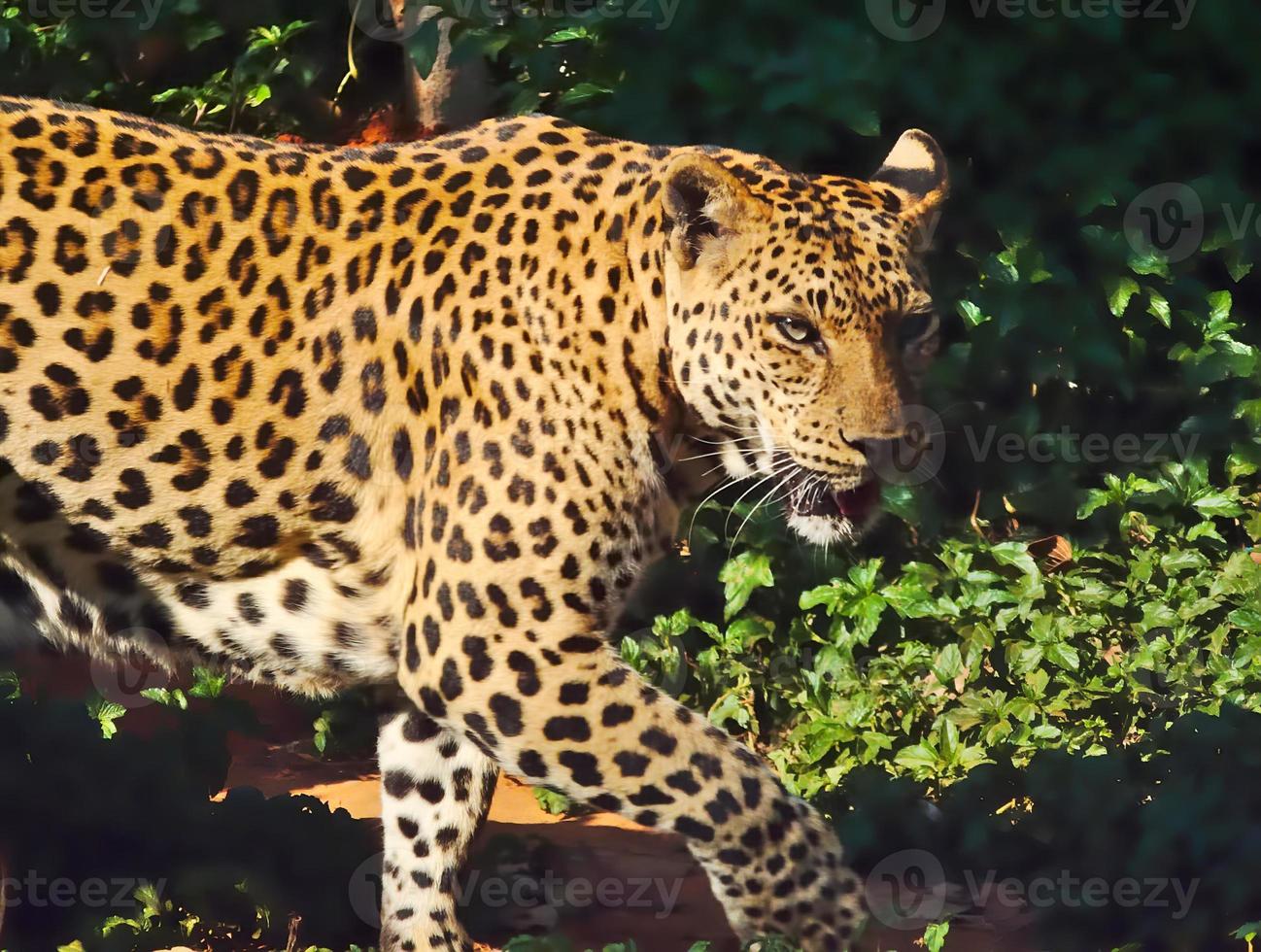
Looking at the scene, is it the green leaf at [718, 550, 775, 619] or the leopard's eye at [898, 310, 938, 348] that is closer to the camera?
the leopard's eye at [898, 310, 938, 348]

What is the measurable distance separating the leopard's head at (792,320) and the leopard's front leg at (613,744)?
73 cm

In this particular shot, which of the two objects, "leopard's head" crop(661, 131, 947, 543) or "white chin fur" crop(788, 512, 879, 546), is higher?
"leopard's head" crop(661, 131, 947, 543)

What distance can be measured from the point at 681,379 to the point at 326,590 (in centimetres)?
115

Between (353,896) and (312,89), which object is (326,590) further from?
(312,89)

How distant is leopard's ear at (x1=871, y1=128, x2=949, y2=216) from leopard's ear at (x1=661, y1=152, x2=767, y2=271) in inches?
25.0

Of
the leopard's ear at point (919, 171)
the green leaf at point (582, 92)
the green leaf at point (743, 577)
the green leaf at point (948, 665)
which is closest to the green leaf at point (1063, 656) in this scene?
the green leaf at point (948, 665)

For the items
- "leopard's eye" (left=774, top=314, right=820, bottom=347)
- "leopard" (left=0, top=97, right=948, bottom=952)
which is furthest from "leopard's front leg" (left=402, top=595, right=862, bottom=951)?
"leopard's eye" (left=774, top=314, right=820, bottom=347)

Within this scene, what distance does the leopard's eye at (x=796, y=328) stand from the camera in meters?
4.77

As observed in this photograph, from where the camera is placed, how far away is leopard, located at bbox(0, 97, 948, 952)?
4641mm

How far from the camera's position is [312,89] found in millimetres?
8695

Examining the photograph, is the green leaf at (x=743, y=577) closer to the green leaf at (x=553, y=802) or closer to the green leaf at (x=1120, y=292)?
the green leaf at (x=553, y=802)

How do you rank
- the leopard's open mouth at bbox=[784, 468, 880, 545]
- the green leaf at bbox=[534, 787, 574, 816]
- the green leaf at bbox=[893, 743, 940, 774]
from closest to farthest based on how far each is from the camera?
the leopard's open mouth at bbox=[784, 468, 880, 545]
the green leaf at bbox=[893, 743, 940, 774]
the green leaf at bbox=[534, 787, 574, 816]

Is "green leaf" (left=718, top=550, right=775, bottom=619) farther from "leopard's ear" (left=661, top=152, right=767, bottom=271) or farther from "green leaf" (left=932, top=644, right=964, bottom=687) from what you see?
"leopard's ear" (left=661, top=152, right=767, bottom=271)

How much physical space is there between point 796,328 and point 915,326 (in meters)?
0.38
